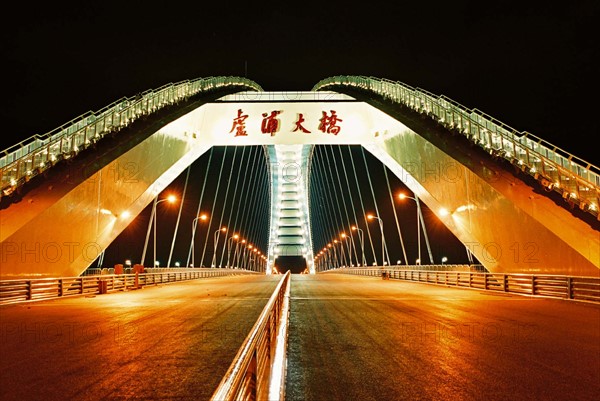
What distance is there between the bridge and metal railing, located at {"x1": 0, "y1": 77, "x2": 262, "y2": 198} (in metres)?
0.08

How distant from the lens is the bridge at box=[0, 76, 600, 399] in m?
5.75

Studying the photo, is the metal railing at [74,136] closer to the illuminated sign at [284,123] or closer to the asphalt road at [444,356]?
the illuminated sign at [284,123]

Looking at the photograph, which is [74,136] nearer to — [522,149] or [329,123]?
[522,149]

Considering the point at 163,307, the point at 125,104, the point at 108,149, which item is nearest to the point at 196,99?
the point at 125,104

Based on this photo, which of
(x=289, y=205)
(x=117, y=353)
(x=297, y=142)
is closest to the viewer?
(x=117, y=353)

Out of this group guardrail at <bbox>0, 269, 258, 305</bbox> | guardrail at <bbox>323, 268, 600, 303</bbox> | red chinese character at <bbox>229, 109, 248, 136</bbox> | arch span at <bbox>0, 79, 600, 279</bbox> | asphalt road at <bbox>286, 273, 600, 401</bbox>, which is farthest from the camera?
red chinese character at <bbox>229, 109, 248, 136</bbox>

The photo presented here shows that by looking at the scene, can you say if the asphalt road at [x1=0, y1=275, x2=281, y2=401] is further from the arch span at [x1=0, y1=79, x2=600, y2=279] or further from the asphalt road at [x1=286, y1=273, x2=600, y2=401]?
the arch span at [x1=0, y1=79, x2=600, y2=279]

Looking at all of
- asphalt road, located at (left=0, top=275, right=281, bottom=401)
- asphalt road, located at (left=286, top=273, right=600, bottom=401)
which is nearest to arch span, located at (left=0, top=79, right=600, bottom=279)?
asphalt road, located at (left=286, top=273, right=600, bottom=401)

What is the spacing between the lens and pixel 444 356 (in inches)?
274

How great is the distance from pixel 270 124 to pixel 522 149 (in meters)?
19.4

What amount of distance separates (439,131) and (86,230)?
1650cm

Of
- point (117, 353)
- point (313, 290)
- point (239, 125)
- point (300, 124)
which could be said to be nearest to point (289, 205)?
point (300, 124)

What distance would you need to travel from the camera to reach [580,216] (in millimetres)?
15750

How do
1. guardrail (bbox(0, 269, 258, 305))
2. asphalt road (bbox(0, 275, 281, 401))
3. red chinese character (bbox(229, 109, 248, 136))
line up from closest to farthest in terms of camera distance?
asphalt road (bbox(0, 275, 281, 401)) < guardrail (bbox(0, 269, 258, 305)) < red chinese character (bbox(229, 109, 248, 136))
